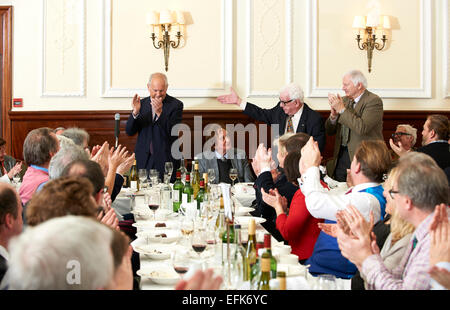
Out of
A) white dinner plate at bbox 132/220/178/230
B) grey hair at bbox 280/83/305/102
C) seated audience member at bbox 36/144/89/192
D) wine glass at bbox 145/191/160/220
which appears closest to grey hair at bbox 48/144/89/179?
seated audience member at bbox 36/144/89/192

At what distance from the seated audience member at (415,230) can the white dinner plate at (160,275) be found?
695 mm

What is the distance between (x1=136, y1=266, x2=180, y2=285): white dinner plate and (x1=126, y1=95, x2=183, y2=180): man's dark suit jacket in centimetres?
372

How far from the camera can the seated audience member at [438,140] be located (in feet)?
15.6

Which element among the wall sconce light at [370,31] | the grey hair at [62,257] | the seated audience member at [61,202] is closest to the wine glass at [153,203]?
the seated audience member at [61,202]

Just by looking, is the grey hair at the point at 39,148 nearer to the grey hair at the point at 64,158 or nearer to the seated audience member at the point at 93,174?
the grey hair at the point at 64,158

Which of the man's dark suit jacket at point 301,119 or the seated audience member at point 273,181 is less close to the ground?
the man's dark suit jacket at point 301,119

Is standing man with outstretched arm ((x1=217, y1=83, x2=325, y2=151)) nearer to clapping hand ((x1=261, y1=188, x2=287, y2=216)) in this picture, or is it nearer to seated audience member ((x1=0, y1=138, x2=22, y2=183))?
clapping hand ((x1=261, y1=188, x2=287, y2=216))

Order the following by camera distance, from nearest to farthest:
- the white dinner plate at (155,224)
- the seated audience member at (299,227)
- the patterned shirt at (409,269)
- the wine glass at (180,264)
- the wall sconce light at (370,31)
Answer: the patterned shirt at (409,269) < the wine glass at (180,264) < the seated audience member at (299,227) < the white dinner plate at (155,224) < the wall sconce light at (370,31)

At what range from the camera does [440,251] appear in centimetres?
183

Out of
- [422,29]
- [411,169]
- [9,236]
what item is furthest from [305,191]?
[422,29]

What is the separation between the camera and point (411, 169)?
208 cm

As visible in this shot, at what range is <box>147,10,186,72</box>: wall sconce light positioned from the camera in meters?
6.72

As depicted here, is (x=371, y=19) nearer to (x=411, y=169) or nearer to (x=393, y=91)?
(x=393, y=91)
